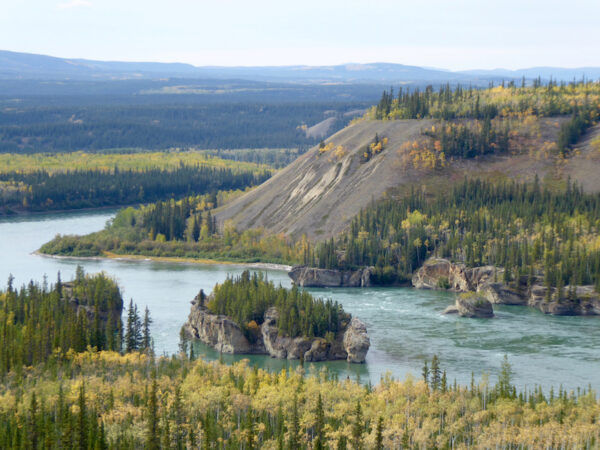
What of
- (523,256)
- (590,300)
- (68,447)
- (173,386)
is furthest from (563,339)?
(68,447)

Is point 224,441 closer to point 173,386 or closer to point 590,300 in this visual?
point 173,386

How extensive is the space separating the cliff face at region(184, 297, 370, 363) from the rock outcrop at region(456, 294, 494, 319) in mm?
25878

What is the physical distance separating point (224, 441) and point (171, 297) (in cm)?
7939

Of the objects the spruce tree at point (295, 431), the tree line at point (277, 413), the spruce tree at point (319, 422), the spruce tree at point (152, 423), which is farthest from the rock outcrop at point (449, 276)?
the spruce tree at point (152, 423)

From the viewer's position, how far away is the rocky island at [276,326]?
133375 millimetres

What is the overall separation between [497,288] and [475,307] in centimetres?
1458

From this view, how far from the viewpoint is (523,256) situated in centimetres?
17538

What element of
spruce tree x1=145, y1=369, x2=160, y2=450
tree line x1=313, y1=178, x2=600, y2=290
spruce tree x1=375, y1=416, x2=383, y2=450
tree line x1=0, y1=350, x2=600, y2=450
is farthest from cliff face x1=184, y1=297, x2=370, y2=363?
tree line x1=313, y1=178, x2=600, y2=290

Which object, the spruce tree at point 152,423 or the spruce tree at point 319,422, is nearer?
the spruce tree at point 152,423

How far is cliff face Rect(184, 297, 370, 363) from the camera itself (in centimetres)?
13250

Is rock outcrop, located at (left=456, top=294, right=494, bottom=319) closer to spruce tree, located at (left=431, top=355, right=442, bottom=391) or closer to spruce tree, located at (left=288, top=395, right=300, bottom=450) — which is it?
spruce tree, located at (left=431, top=355, right=442, bottom=391)

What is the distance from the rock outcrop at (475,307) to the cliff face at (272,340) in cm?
2588

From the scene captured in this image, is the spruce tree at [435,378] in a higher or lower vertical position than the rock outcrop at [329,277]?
higher

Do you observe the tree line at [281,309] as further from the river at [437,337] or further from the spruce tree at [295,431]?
the spruce tree at [295,431]
